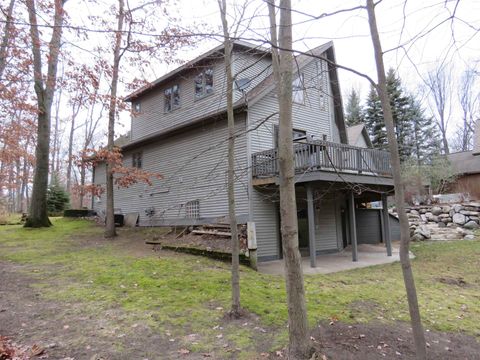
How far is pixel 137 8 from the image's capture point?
1345 centimetres

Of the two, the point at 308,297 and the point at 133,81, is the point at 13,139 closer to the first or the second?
the point at 133,81

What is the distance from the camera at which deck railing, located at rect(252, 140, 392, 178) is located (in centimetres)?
1048

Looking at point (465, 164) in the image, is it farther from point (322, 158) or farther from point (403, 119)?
point (322, 158)

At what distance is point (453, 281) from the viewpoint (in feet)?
28.0

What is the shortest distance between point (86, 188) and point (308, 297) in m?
11.1

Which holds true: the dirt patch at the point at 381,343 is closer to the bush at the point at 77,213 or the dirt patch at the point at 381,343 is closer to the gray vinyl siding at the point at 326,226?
the gray vinyl siding at the point at 326,226

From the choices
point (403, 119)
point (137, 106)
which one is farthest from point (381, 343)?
point (403, 119)

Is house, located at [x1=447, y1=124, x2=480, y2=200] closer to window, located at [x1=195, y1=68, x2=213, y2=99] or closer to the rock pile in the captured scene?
the rock pile

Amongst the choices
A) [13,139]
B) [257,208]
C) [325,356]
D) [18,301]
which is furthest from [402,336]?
[13,139]

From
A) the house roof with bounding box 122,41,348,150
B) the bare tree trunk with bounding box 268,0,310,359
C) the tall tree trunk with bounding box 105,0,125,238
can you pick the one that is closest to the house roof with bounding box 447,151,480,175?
the house roof with bounding box 122,41,348,150

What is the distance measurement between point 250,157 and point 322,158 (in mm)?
2502

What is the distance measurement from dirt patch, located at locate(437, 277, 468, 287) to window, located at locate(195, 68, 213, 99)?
32.9 feet

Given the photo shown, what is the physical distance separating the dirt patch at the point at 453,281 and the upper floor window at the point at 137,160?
43.2ft

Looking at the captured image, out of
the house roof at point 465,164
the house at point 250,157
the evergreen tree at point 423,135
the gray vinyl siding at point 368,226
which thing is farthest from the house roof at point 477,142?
the evergreen tree at point 423,135
